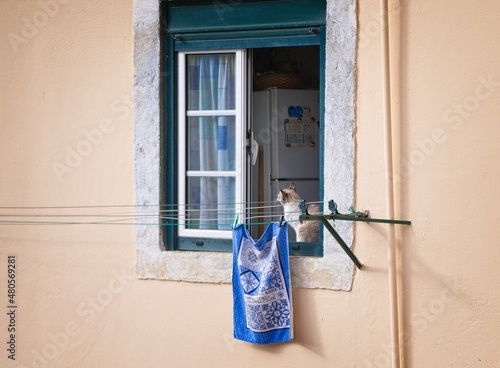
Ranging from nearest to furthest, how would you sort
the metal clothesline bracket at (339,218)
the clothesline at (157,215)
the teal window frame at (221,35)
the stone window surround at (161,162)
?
the metal clothesline bracket at (339,218), the stone window surround at (161,162), the teal window frame at (221,35), the clothesline at (157,215)

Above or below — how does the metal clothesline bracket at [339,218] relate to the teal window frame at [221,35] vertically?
below

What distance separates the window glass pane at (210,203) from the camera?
18.0ft

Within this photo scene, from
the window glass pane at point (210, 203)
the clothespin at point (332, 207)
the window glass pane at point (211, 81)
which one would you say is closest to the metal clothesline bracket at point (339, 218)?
the clothespin at point (332, 207)

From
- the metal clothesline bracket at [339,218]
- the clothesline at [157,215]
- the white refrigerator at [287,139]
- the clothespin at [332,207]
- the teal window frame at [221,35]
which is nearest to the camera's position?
the metal clothesline bracket at [339,218]

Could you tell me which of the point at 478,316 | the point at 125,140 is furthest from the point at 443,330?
the point at 125,140

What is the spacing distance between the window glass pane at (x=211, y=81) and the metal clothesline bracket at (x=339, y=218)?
1123 millimetres

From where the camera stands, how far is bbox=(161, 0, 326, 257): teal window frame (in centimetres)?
515

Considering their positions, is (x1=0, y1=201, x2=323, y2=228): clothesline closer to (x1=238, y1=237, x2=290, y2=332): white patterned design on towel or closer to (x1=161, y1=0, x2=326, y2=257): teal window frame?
(x1=161, y1=0, x2=326, y2=257): teal window frame

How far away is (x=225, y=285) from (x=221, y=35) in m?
1.60

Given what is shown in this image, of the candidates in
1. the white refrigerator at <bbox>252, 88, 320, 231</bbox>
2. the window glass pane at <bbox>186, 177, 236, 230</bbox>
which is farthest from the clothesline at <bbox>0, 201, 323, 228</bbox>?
the white refrigerator at <bbox>252, 88, 320, 231</bbox>

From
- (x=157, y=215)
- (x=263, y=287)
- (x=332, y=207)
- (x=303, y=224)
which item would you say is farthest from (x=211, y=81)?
(x=263, y=287)

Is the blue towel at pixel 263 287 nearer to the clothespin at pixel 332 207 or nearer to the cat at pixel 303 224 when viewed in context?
A: the cat at pixel 303 224

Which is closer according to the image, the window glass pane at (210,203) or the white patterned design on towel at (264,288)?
the white patterned design on towel at (264,288)

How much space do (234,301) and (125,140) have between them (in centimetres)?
130
